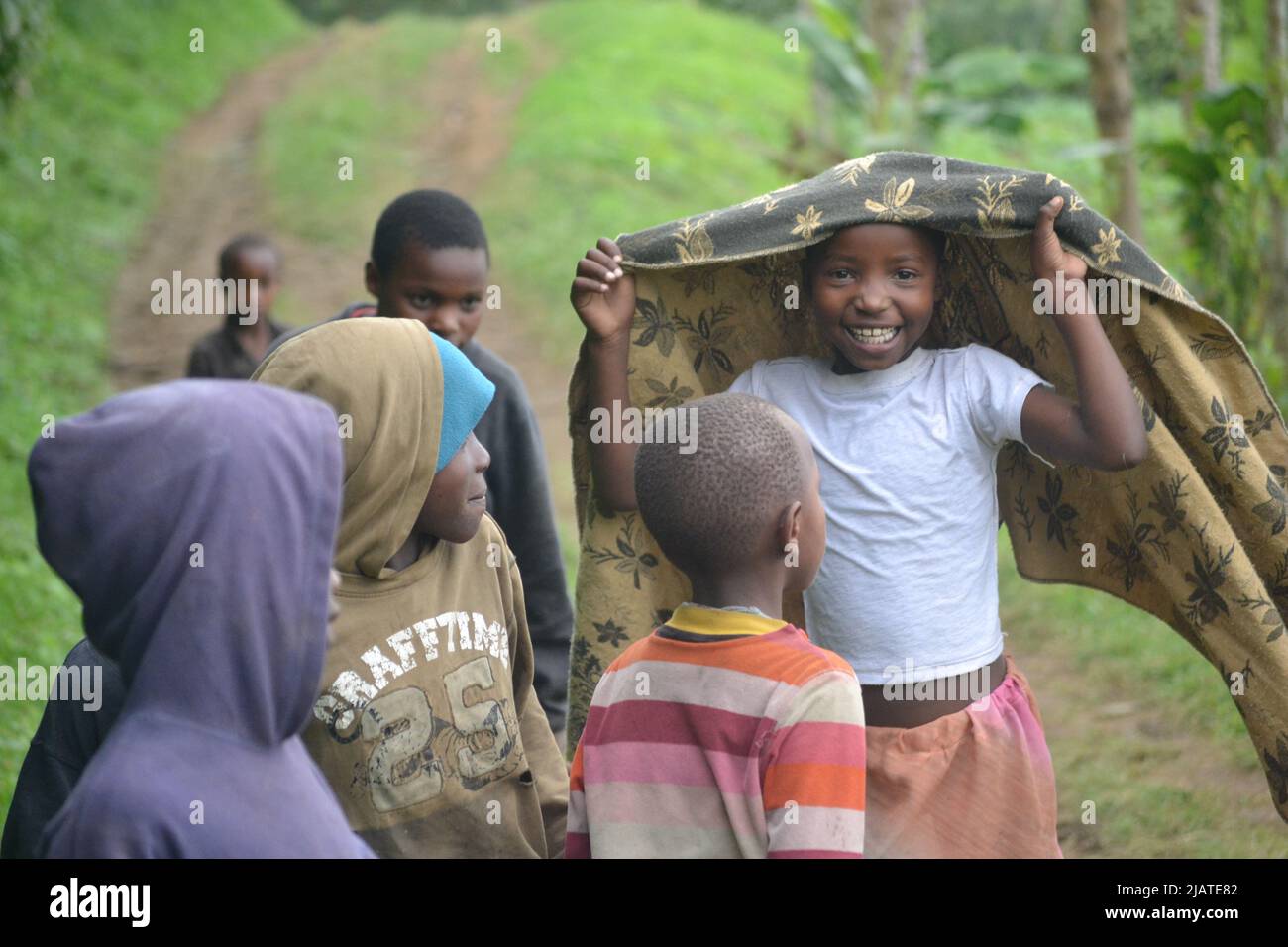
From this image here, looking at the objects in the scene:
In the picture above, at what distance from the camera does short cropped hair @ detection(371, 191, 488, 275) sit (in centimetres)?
341

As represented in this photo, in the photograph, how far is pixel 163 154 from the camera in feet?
52.5

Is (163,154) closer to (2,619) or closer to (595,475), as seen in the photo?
(2,619)

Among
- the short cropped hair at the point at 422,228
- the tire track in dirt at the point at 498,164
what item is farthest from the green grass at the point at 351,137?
the short cropped hair at the point at 422,228

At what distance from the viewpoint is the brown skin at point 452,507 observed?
90.1 inches

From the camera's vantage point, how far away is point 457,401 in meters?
2.30

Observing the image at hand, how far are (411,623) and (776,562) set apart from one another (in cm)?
62

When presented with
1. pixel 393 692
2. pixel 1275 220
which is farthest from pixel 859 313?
pixel 1275 220

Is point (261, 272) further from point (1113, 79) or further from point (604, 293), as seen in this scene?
point (1113, 79)

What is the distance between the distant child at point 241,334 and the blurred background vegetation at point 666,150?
3.77ft

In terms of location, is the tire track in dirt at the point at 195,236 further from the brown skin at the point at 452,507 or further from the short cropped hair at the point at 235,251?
the brown skin at the point at 452,507

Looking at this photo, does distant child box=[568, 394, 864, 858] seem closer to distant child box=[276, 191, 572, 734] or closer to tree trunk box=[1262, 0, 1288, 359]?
distant child box=[276, 191, 572, 734]

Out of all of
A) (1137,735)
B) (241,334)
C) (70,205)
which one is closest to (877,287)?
(1137,735)

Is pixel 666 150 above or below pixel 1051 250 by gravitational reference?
above

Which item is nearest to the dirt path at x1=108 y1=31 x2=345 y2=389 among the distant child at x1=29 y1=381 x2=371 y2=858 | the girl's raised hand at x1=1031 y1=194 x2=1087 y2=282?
A: the girl's raised hand at x1=1031 y1=194 x2=1087 y2=282
